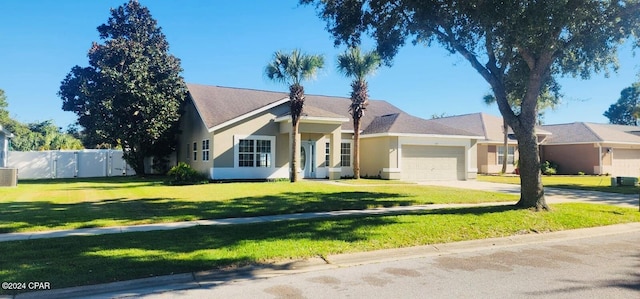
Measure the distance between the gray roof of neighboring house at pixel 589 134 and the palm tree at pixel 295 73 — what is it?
25299 mm

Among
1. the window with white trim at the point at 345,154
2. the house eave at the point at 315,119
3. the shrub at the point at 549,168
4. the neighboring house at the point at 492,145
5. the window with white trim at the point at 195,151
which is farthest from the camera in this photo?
the shrub at the point at 549,168

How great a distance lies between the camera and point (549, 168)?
34.5 metres

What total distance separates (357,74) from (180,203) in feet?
44.2

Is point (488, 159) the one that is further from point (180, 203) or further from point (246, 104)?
point (180, 203)

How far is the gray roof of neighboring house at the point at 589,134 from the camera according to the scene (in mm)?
34281

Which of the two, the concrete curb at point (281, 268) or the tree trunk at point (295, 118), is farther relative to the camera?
the tree trunk at point (295, 118)

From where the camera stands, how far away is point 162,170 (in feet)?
98.0

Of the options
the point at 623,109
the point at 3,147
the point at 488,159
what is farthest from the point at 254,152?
the point at 623,109

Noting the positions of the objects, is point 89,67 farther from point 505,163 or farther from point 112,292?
point 505,163

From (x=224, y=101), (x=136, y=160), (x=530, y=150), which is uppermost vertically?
(x=224, y=101)

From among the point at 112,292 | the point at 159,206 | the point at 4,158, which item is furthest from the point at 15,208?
the point at 4,158

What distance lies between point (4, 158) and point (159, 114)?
924 centimetres

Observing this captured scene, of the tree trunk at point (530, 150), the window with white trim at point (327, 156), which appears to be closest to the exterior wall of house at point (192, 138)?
the window with white trim at point (327, 156)

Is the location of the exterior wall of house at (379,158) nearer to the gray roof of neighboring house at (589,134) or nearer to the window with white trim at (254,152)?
the window with white trim at (254,152)
